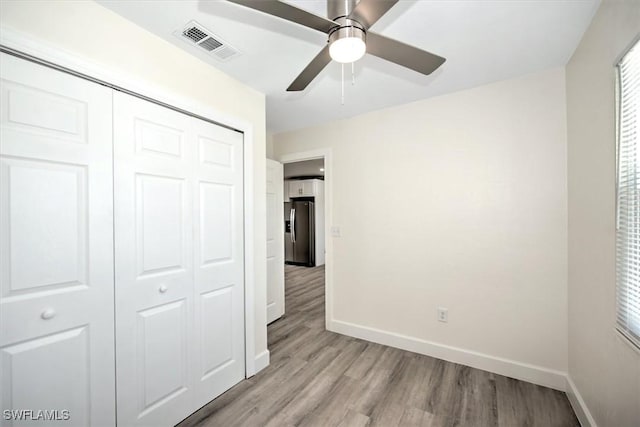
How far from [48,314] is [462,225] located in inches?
109

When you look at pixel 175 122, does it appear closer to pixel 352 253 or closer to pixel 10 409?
pixel 10 409

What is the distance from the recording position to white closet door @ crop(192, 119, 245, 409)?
181 centimetres

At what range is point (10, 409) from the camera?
41.8 inches

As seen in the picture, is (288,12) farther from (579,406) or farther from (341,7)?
(579,406)

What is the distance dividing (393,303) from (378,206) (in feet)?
3.34

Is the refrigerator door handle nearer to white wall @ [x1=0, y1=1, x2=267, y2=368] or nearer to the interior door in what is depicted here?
the interior door

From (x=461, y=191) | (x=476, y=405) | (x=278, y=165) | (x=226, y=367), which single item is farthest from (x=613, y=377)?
(x=278, y=165)

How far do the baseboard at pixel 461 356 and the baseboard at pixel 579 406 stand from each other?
0.10 meters

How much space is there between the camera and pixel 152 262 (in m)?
1.55

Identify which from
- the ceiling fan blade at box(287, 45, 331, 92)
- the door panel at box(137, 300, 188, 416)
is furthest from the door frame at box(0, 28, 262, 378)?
the ceiling fan blade at box(287, 45, 331, 92)

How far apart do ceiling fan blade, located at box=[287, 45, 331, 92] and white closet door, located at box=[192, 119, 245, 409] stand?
81 cm

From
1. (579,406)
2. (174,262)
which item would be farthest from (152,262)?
(579,406)

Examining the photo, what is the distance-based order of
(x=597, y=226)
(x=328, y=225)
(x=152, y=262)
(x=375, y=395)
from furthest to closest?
(x=328, y=225) < (x=375, y=395) < (x=152, y=262) < (x=597, y=226)

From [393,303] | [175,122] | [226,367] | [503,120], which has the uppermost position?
[503,120]
